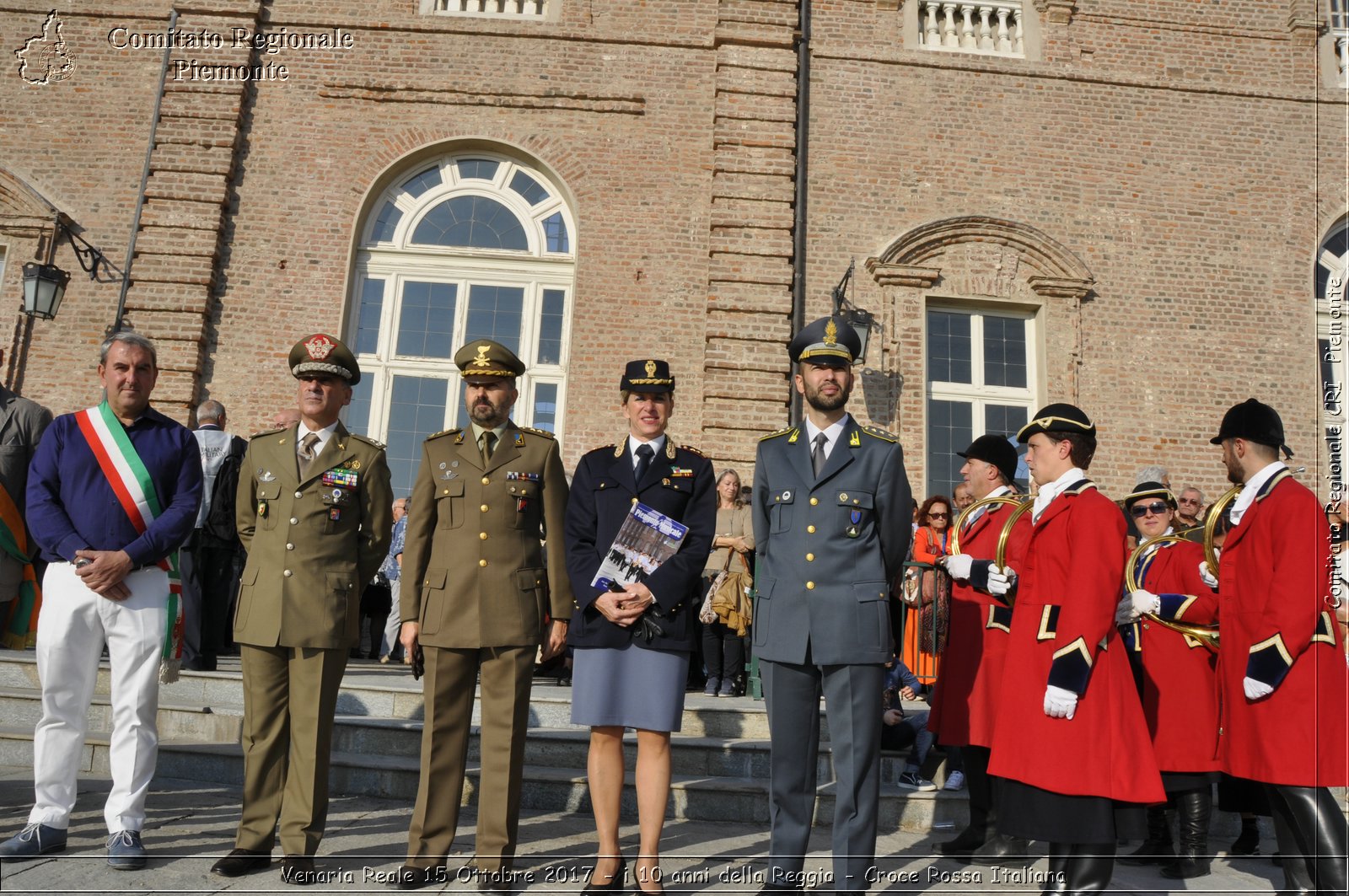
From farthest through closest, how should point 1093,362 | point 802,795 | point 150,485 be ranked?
point 1093,362 → point 150,485 → point 802,795

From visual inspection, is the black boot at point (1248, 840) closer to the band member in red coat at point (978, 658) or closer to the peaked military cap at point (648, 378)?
the band member in red coat at point (978, 658)

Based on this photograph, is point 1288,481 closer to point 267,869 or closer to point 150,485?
point 267,869

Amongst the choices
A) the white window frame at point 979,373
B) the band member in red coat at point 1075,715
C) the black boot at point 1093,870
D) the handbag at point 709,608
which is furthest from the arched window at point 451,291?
the black boot at point 1093,870

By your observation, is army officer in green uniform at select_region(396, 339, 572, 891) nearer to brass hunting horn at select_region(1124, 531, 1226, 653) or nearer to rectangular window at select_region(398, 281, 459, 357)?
brass hunting horn at select_region(1124, 531, 1226, 653)

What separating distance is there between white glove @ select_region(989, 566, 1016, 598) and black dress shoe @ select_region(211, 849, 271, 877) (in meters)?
3.38

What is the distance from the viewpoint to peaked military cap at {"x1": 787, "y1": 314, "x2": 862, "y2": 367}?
4461mm

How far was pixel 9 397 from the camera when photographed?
5332mm

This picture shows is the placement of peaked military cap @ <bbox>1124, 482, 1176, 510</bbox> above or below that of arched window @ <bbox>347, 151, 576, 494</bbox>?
below

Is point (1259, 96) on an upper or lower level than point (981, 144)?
upper

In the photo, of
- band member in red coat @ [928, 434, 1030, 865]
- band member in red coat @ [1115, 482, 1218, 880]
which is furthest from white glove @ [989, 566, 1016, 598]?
band member in red coat @ [1115, 482, 1218, 880]

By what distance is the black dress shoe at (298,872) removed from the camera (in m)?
4.17

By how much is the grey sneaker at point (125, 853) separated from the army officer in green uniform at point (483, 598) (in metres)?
1.11

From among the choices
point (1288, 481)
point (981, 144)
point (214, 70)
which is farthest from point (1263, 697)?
point (214, 70)

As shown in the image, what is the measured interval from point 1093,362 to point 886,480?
8313 millimetres
